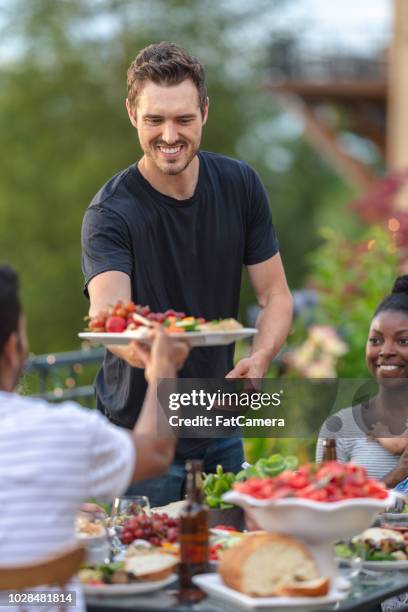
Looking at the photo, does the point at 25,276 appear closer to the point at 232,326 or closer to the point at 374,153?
the point at 374,153

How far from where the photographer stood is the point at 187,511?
2779mm

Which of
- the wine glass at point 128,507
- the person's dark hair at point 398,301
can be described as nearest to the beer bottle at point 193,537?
the wine glass at point 128,507

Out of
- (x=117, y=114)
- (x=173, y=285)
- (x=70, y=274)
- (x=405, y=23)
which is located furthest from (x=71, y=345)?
(x=173, y=285)

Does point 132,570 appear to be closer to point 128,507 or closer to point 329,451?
point 128,507

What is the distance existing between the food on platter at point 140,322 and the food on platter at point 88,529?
478 millimetres

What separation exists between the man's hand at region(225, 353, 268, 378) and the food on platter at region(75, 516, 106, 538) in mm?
608

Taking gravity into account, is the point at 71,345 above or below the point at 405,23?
below

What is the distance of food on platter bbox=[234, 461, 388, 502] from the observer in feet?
8.90

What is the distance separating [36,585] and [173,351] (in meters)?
0.64

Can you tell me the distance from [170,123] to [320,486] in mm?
1312

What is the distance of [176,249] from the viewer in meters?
3.79

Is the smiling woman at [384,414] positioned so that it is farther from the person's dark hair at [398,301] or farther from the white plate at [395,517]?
the white plate at [395,517]

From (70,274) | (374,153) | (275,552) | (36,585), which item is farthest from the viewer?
(374,153)

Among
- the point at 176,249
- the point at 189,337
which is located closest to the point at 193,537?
the point at 189,337
